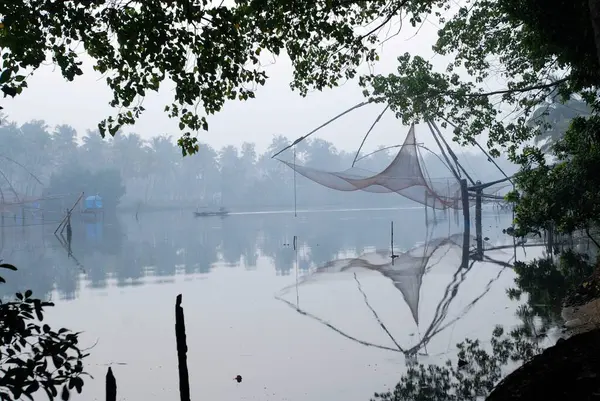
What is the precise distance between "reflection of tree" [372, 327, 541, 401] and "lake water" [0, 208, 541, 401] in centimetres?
22

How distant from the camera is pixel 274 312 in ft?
33.6

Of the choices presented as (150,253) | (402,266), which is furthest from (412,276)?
(150,253)

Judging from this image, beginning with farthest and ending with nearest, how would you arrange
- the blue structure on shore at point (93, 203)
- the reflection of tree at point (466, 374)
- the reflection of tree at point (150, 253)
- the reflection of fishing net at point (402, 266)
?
the blue structure on shore at point (93, 203), the reflection of tree at point (150, 253), the reflection of fishing net at point (402, 266), the reflection of tree at point (466, 374)

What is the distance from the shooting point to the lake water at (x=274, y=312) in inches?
260

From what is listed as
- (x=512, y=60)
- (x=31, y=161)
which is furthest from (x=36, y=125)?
(x=512, y=60)

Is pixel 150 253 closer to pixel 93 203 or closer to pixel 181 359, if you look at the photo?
pixel 181 359

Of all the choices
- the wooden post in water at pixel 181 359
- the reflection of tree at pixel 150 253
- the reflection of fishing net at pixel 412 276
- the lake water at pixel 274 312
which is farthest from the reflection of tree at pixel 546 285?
the reflection of tree at pixel 150 253

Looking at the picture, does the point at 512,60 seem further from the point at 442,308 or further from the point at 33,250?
the point at 33,250

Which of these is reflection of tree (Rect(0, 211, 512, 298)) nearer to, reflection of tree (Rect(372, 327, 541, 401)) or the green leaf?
reflection of tree (Rect(372, 327, 541, 401))

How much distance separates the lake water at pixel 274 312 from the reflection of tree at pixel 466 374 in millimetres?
215

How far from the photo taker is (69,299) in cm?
1225

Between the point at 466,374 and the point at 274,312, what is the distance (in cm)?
451

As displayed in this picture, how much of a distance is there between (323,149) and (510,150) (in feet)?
270

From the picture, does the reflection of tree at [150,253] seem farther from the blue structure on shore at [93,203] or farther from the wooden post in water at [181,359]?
the blue structure on shore at [93,203]
